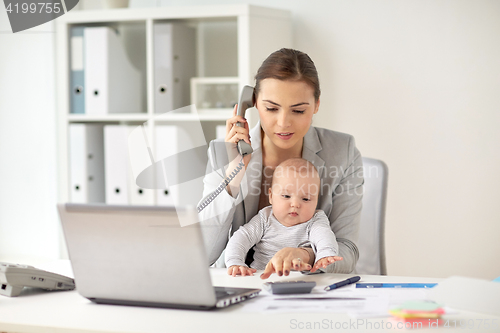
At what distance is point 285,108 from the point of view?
1.54m

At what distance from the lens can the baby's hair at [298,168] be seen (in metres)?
1.54

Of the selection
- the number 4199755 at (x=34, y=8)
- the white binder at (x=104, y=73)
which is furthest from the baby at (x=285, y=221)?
the number 4199755 at (x=34, y=8)

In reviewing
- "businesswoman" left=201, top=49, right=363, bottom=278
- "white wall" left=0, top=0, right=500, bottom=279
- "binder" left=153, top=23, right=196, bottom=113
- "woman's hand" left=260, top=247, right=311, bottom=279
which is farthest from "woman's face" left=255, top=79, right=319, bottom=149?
"white wall" left=0, top=0, right=500, bottom=279

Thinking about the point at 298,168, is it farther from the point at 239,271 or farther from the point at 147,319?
the point at 147,319

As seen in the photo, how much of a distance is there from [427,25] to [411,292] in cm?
190

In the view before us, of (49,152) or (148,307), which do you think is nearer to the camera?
(148,307)

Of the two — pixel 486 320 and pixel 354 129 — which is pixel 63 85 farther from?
pixel 486 320

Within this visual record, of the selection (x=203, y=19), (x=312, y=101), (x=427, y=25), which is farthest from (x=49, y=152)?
(x=427, y=25)

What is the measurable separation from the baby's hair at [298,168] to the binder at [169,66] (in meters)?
1.16

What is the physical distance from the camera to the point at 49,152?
2934mm

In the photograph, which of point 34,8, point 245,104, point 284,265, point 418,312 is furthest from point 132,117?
point 418,312

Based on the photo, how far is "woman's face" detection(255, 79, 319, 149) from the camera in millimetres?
1540

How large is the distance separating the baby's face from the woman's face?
14cm

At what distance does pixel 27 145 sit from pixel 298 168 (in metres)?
2.03
